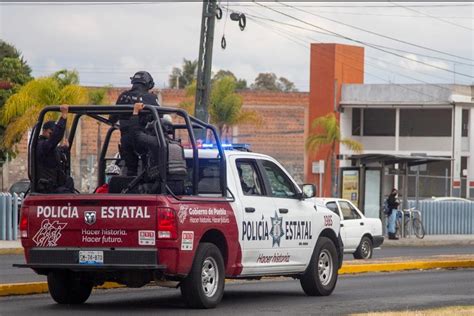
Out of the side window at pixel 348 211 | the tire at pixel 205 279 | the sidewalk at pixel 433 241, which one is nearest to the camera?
the tire at pixel 205 279

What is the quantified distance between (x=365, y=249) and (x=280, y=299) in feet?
43.9

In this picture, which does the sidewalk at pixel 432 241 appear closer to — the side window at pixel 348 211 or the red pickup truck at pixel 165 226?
the side window at pixel 348 211

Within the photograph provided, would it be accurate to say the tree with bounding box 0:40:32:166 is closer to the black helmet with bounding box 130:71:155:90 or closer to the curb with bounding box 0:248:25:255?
the curb with bounding box 0:248:25:255

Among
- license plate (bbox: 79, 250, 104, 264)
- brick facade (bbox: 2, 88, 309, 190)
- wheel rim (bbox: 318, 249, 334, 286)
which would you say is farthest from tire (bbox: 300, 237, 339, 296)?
brick facade (bbox: 2, 88, 309, 190)

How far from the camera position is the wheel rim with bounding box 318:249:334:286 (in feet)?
52.2

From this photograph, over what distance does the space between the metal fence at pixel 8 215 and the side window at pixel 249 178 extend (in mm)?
16453

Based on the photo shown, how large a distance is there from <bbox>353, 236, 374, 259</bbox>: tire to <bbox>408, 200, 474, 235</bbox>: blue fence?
14523 millimetres

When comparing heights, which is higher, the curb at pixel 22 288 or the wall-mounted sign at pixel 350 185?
the wall-mounted sign at pixel 350 185

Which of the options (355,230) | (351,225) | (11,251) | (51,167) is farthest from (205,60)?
(51,167)

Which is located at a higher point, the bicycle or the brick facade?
the brick facade

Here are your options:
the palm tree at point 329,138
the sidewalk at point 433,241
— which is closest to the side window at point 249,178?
the sidewalk at point 433,241

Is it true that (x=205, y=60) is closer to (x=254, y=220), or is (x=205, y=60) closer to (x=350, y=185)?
(x=350, y=185)

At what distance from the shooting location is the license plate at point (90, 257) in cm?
1288

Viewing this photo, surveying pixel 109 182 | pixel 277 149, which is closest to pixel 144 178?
pixel 109 182
